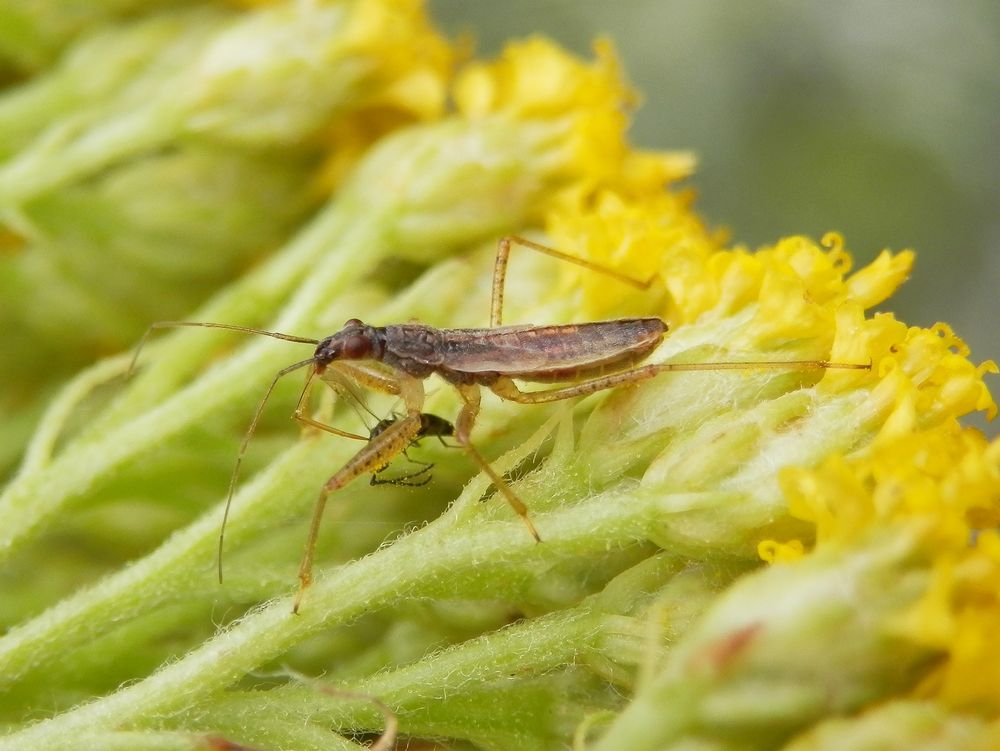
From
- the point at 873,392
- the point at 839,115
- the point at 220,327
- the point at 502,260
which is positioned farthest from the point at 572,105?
the point at 839,115

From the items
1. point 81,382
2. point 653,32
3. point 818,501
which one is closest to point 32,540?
point 81,382

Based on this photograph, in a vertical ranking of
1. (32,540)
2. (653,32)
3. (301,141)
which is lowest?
(32,540)

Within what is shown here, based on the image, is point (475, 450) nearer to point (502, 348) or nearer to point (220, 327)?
point (502, 348)

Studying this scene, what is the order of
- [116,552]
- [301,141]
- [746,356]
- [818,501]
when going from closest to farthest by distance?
1. [818,501]
2. [746,356]
3. [116,552]
4. [301,141]

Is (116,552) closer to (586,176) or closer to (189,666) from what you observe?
(189,666)

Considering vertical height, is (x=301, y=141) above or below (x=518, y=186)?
above

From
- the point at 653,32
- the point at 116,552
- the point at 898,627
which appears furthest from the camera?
the point at 653,32

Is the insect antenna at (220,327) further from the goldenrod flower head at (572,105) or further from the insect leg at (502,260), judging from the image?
the goldenrod flower head at (572,105)

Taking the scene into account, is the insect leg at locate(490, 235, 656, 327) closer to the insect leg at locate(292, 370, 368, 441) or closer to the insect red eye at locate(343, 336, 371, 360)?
the insect red eye at locate(343, 336, 371, 360)
